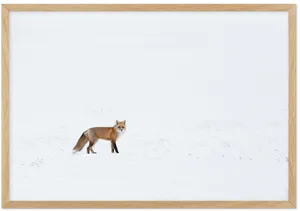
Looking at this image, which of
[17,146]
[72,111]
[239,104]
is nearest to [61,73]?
[72,111]

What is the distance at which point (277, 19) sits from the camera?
5.06 feet

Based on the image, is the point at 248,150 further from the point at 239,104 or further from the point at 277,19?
the point at 277,19

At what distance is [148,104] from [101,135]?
19 centimetres

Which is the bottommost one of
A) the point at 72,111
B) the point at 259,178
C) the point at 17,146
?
the point at 259,178

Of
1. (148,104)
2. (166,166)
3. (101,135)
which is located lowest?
(166,166)

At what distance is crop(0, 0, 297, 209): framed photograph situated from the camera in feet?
5.04

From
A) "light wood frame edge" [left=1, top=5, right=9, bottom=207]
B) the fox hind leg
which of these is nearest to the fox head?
the fox hind leg

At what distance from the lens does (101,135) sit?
5.08 feet

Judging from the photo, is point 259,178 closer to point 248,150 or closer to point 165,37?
point 248,150

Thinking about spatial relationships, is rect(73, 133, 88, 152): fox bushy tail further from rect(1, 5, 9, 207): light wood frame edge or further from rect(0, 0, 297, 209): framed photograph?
rect(1, 5, 9, 207): light wood frame edge

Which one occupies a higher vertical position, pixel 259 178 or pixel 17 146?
pixel 17 146

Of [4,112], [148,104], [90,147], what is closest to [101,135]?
[90,147]

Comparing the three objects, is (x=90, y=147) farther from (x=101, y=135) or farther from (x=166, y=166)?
(x=166, y=166)

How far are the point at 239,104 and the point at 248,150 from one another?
16 cm
